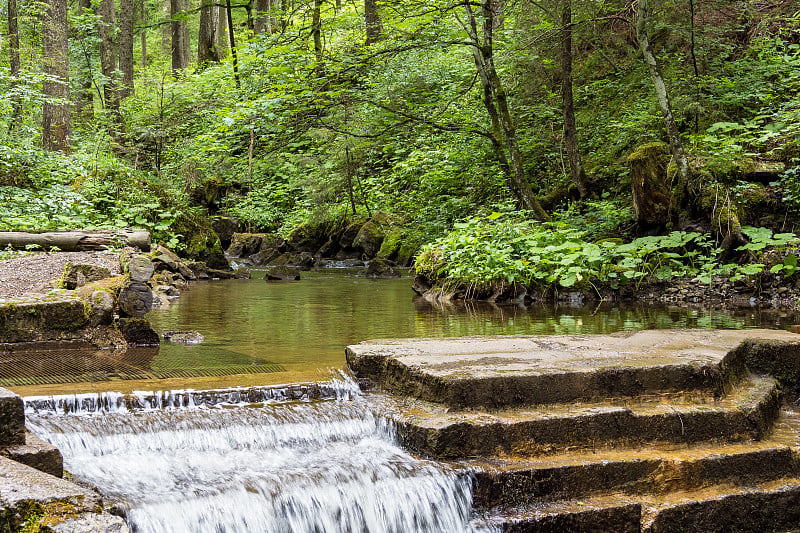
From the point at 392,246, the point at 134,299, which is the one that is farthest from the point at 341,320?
the point at 392,246

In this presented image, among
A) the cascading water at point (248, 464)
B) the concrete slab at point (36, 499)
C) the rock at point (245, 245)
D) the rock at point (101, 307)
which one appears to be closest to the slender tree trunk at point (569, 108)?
the rock at point (101, 307)

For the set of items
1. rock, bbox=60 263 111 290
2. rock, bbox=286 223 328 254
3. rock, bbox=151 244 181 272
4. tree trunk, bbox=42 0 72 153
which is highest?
tree trunk, bbox=42 0 72 153

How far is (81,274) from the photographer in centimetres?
802

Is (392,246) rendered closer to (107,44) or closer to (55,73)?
(55,73)

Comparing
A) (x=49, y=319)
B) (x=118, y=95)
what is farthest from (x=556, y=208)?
(x=118, y=95)

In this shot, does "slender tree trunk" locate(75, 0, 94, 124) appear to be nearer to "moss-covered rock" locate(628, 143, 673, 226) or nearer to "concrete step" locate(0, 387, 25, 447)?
"moss-covered rock" locate(628, 143, 673, 226)

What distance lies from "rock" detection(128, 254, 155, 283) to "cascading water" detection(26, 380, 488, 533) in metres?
3.69

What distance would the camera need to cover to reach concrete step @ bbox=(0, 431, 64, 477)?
343cm

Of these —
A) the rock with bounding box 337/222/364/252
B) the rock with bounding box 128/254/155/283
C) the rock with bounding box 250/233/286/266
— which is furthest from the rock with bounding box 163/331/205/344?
the rock with bounding box 337/222/364/252

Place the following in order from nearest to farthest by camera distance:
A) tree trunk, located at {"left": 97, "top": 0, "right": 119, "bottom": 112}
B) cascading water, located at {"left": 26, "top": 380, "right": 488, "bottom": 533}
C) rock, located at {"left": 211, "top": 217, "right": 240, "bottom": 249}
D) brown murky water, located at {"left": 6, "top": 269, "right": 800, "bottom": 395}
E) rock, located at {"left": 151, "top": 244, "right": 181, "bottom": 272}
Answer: cascading water, located at {"left": 26, "top": 380, "right": 488, "bottom": 533} → brown murky water, located at {"left": 6, "top": 269, "right": 800, "bottom": 395} → rock, located at {"left": 151, "top": 244, "right": 181, "bottom": 272} → rock, located at {"left": 211, "top": 217, "right": 240, "bottom": 249} → tree trunk, located at {"left": 97, "top": 0, "right": 119, "bottom": 112}

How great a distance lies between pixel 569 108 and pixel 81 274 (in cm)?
964

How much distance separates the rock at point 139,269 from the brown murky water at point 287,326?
63 centimetres

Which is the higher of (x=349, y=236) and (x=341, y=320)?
(x=349, y=236)

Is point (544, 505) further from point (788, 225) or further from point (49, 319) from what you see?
point (788, 225)
